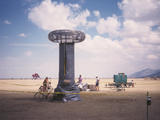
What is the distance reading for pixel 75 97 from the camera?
11.7 meters

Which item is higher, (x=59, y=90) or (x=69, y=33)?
(x=69, y=33)

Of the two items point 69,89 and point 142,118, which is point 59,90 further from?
point 142,118

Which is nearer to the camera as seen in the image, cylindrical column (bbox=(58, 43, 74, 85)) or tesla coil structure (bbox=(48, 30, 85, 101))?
tesla coil structure (bbox=(48, 30, 85, 101))

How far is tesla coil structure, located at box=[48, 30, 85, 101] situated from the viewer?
1153 cm

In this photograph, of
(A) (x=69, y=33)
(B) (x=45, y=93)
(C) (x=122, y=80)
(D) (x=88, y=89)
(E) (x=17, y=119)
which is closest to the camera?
(E) (x=17, y=119)

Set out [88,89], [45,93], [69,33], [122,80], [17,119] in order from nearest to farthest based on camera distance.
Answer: [17,119] < [69,33] < [45,93] < [88,89] < [122,80]

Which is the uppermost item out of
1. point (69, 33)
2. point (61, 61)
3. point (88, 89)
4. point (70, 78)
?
point (69, 33)

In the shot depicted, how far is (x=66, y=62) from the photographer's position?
38.8 ft

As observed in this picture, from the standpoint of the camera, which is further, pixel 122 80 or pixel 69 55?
pixel 122 80

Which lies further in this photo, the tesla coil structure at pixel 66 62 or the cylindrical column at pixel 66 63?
the cylindrical column at pixel 66 63

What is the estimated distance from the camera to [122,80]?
962 inches

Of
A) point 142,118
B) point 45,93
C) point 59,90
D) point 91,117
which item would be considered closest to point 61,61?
point 59,90

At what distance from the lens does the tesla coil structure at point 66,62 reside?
11531 mm

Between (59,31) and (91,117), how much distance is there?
640 centimetres
